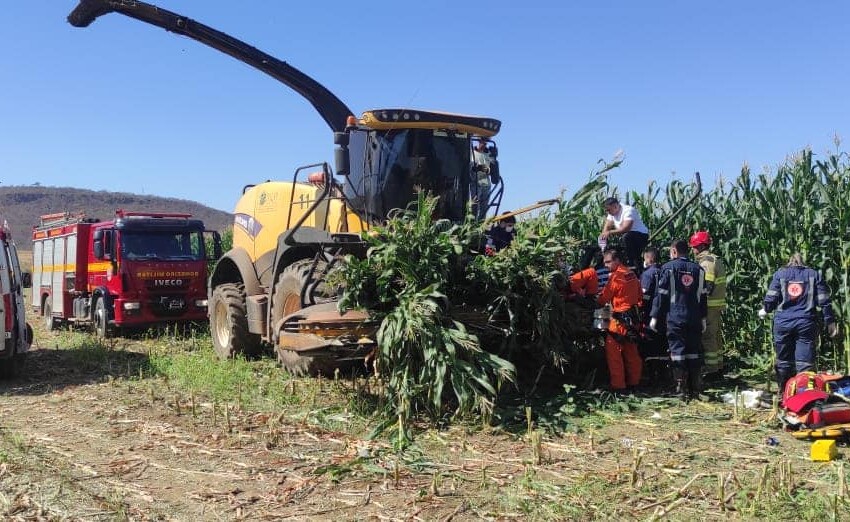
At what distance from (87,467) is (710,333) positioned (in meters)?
6.26

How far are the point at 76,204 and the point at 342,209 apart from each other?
78229 mm

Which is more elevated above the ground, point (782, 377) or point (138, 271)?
point (138, 271)

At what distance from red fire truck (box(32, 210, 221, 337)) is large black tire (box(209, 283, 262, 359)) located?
9.30ft

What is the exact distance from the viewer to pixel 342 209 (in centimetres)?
807

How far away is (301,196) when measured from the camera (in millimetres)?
8953

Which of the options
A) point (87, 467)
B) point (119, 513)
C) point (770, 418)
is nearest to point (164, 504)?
point (119, 513)

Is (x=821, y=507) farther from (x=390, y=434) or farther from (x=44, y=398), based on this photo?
(x=44, y=398)

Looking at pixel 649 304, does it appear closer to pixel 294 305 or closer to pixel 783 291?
pixel 783 291

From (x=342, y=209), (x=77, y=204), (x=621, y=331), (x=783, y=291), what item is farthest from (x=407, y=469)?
(x=77, y=204)

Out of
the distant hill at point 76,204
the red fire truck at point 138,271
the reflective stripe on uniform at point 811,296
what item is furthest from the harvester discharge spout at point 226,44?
the distant hill at point 76,204

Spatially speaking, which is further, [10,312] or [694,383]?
[10,312]

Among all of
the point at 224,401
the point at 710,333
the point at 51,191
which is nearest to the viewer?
the point at 224,401

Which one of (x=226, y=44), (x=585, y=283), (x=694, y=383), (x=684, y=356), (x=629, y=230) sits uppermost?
(x=226, y=44)

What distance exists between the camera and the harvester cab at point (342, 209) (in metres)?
6.65
